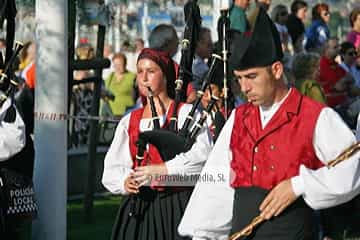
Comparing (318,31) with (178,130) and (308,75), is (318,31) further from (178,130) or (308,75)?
(178,130)

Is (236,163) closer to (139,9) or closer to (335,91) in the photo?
(335,91)

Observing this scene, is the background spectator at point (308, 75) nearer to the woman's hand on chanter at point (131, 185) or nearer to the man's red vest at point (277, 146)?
the woman's hand on chanter at point (131, 185)

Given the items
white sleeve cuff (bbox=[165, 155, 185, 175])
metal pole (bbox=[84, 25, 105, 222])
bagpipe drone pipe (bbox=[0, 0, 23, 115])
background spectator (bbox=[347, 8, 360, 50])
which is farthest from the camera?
background spectator (bbox=[347, 8, 360, 50])

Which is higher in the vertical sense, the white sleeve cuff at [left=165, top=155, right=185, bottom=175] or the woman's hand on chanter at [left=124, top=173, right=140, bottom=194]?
the white sleeve cuff at [left=165, top=155, right=185, bottom=175]

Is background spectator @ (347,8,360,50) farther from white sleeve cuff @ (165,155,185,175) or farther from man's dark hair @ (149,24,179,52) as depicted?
white sleeve cuff @ (165,155,185,175)

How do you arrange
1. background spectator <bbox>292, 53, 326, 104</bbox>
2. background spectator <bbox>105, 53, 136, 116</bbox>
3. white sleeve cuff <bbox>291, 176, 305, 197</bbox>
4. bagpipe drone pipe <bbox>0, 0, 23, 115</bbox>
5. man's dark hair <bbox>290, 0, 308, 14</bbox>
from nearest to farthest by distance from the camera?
1. white sleeve cuff <bbox>291, 176, 305, 197</bbox>
2. bagpipe drone pipe <bbox>0, 0, 23, 115</bbox>
3. background spectator <bbox>292, 53, 326, 104</bbox>
4. man's dark hair <bbox>290, 0, 308, 14</bbox>
5. background spectator <bbox>105, 53, 136, 116</bbox>

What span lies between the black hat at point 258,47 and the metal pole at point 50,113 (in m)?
3.16

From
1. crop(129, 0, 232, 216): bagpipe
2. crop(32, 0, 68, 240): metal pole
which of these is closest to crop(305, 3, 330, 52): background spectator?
crop(32, 0, 68, 240): metal pole

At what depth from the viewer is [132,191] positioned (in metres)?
6.83

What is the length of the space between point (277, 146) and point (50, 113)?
3.48 meters

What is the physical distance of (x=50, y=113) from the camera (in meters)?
8.41

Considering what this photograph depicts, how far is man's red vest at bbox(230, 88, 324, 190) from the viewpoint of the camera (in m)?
5.19

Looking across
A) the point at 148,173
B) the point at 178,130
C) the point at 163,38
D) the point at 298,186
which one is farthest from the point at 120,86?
the point at 298,186

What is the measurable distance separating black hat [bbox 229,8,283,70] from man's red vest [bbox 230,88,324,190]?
0.70 ft
